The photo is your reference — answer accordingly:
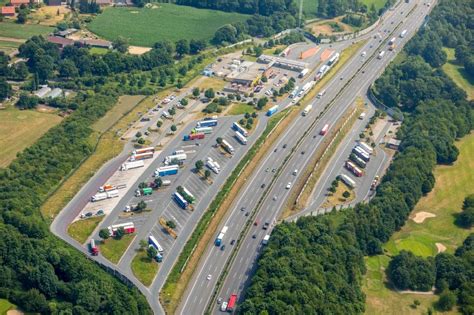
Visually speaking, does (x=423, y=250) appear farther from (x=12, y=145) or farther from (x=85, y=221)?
(x=12, y=145)

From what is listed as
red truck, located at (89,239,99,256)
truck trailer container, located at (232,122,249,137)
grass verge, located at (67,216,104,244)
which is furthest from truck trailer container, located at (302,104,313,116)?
red truck, located at (89,239,99,256)

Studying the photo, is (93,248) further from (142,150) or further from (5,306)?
(142,150)

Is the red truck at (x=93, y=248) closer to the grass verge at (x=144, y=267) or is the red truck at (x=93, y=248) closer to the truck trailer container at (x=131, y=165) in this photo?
the grass verge at (x=144, y=267)

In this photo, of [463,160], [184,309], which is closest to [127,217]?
[184,309]

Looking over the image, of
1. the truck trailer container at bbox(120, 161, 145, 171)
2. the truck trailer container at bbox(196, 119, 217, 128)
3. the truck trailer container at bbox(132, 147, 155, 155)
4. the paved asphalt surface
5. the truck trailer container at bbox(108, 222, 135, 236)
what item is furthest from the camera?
the truck trailer container at bbox(196, 119, 217, 128)

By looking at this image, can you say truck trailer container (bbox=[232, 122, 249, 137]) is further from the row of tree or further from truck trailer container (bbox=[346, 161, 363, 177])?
the row of tree

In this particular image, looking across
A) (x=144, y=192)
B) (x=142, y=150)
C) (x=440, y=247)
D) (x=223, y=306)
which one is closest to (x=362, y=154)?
(x=440, y=247)

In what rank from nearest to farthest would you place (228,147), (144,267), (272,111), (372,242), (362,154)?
(144,267) → (372,242) → (228,147) → (362,154) → (272,111)
